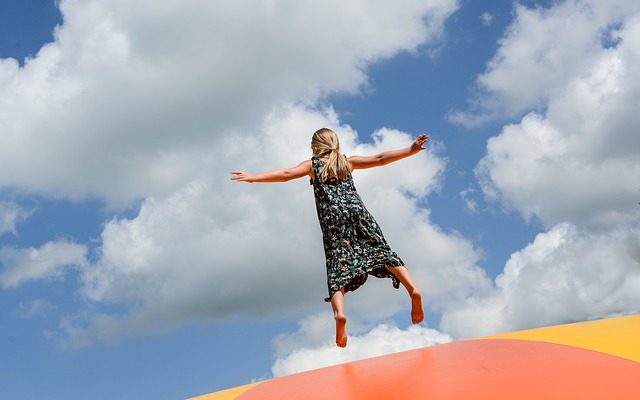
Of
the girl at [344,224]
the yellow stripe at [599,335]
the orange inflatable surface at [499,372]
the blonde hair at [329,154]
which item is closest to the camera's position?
the orange inflatable surface at [499,372]

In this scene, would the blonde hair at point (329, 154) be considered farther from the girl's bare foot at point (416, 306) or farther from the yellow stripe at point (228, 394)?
the yellow stripe at point (228, 394)

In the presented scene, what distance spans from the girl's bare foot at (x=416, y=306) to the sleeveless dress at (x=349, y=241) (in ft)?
0.52

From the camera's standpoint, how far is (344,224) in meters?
5.03

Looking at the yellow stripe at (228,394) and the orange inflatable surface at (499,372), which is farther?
the yellow stripe at (228,394)

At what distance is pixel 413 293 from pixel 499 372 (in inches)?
60.5

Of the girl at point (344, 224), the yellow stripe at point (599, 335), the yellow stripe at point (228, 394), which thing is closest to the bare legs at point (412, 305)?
the girl at point (344, 224)

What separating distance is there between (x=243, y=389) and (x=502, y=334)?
5.80 ft

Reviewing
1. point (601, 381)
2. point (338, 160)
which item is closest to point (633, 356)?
point (601, 381)

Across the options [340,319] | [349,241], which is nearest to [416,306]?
[340,319]

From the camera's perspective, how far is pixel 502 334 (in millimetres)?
4543

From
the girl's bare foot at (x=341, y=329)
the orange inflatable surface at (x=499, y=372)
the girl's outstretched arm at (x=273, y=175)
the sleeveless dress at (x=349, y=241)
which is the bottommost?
the orange inflatable surface at (x=499, y=372)

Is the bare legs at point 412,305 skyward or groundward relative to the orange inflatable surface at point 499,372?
skyward

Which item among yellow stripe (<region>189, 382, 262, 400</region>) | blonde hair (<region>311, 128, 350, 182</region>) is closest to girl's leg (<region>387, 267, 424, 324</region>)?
blonde hair (<region>311, 128, 350, 182</region>)

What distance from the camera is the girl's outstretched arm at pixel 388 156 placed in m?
5.40
